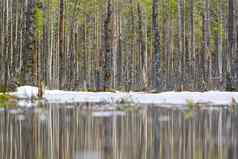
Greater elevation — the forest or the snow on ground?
the forest

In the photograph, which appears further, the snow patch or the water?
the snow patch

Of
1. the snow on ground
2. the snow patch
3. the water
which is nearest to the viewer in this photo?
the water

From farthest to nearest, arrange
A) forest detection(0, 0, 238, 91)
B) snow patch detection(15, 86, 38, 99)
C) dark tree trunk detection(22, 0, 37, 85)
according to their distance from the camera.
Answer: forest detection(0, 0, 238, 91) < dark tree trunk detection(22, 0, 37, 85) < snow patch detection(15, 86, 38, 99)

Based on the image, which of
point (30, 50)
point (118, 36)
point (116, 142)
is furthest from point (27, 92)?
point (118, 36)

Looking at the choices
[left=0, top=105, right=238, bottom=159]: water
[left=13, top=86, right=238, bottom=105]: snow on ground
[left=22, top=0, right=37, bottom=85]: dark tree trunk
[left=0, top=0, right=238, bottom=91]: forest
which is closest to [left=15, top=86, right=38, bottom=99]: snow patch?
[left=13, top=86, right=238, bottom=105]: snow on ground

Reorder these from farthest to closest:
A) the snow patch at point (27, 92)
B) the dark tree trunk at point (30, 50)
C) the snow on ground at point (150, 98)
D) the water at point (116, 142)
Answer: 1. the dark tree trunk at point (30, 50)
2. the snow patch at point (27, 92)
3. the snow on ground at point (150, 98)
4. the water at point (116, 142)

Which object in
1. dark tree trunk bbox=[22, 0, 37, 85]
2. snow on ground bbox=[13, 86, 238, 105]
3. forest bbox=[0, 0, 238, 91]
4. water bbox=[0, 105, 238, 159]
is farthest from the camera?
forest bbox=[0, 0, 238, 91]

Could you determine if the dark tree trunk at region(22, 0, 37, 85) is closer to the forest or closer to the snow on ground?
the snow on ground

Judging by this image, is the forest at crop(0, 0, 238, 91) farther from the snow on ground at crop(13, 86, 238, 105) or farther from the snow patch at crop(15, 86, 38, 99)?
the snow on ground at crop(13, 86, 238, 105)

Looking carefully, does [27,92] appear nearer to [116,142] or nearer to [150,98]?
[150,98]

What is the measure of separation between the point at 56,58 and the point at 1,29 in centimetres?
888

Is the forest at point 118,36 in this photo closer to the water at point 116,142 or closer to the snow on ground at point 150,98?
the snow on ground at point 150,98

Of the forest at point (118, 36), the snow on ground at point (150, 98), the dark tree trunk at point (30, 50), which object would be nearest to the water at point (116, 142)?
the snow on ground at point (150, 98)

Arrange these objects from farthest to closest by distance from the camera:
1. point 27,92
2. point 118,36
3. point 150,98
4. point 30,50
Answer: point 118,36 < point 30,50 < point 27,92 < point 150,98
